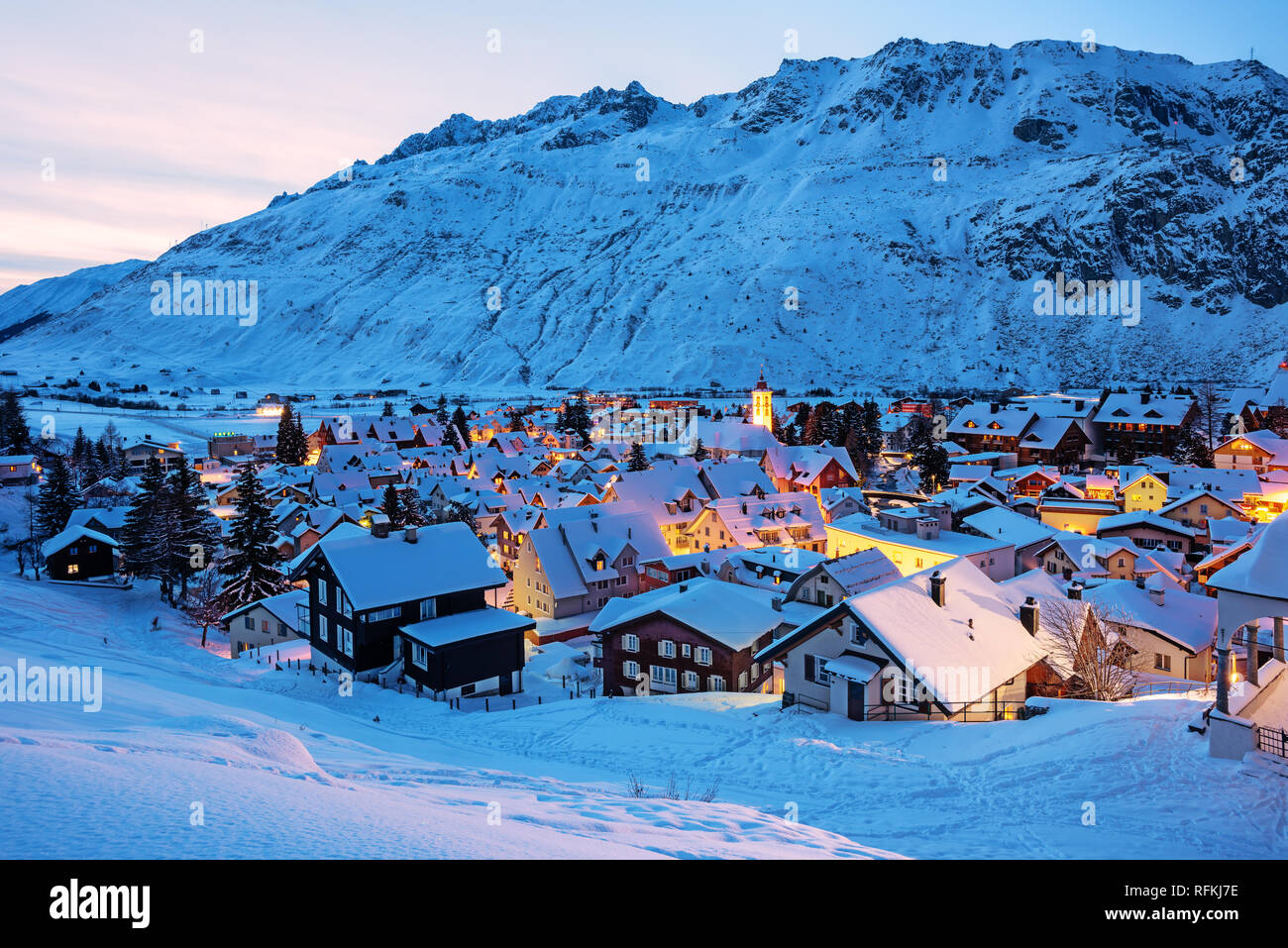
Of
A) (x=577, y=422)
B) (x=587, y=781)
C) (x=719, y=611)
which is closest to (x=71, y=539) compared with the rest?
(x=719, y=611)

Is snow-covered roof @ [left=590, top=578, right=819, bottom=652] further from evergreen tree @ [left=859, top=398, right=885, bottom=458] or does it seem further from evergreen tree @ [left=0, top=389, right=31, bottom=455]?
evergreen tree @ [left=0, top=389, right=31, bottom=455]

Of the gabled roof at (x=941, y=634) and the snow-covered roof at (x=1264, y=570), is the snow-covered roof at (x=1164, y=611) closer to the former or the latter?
the gabled roof at (x=941, y=634)

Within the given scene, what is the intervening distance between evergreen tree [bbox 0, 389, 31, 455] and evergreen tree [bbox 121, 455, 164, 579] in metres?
50.1

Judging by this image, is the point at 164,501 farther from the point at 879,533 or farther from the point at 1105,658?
the point at 1105,658

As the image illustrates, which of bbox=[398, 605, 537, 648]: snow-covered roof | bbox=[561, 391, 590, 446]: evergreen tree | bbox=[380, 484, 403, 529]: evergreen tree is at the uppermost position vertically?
bbox=[561, 391, 590, 446]: evergreen tree

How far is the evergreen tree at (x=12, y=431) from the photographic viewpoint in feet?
286

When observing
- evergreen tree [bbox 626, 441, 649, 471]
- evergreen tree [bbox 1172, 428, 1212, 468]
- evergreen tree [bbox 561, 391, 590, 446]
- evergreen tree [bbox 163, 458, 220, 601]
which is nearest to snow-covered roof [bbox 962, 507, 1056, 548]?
evergreen tree [bbox 626, 441, 649, 471]

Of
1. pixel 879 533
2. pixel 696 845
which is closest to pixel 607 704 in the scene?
pixel 696 845

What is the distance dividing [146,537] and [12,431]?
65149 millimetres

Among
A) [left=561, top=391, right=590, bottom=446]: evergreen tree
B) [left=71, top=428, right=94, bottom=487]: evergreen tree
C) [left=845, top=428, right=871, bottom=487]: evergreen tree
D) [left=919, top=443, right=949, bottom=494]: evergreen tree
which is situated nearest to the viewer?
[left=919, top=443, right=949, bottom=494]: evergreen tree

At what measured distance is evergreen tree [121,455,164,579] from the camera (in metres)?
44.6

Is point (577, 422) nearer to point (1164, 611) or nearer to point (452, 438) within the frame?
point (452, 438)

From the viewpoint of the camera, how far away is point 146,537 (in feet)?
147
